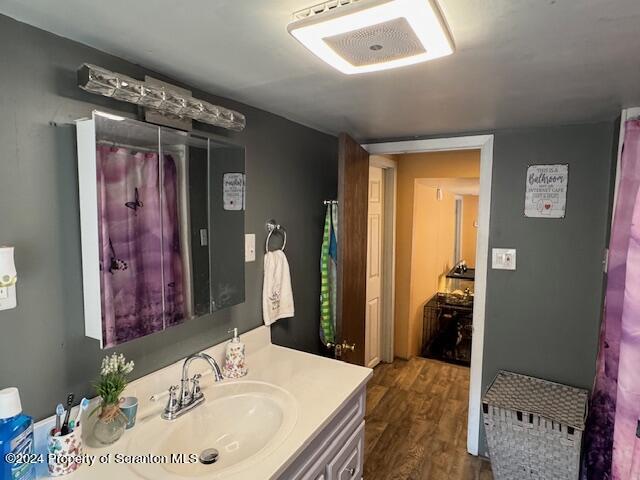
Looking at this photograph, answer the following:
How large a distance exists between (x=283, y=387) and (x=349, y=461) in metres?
0.43

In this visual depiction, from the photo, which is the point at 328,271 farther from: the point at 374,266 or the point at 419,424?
the point at 419,424

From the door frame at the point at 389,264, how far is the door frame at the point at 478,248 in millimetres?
1099

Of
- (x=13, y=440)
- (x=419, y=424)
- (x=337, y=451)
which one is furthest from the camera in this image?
(x=419, y=424)

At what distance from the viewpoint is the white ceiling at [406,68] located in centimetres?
88

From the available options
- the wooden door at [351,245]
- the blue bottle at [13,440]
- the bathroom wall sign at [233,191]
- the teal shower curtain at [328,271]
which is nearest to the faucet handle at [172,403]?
the blue bottle at [13,440]

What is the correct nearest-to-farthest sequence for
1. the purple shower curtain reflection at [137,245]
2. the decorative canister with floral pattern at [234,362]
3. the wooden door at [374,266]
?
the purple shower curtain reflection at [137,245]
the decorative canister with floral pattern at [234,362]
the wooden door at [374,266]

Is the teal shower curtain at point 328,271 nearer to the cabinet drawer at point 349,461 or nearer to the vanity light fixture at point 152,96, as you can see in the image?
the cabinet drawer at point 349,461

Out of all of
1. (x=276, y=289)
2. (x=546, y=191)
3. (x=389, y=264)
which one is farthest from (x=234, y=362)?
(x=389, y=264)

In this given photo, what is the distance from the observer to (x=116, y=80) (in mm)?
1069

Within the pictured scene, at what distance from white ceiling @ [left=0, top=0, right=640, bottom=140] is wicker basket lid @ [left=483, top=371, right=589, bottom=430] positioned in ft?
4.68

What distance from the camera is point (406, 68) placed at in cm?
122

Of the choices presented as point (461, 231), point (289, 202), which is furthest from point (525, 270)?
point (461, 231)

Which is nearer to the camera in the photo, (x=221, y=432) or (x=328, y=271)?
(x=221, y=432)

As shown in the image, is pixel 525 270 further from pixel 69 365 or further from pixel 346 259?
pixel 69 365
